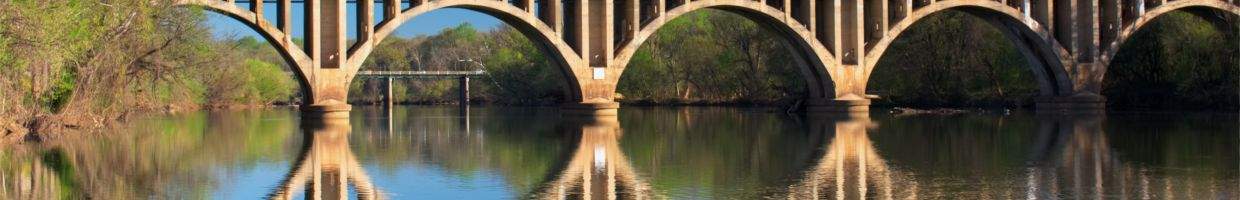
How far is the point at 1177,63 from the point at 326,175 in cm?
5053

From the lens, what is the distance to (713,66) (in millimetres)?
88688

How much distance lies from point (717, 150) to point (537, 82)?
2900 inches

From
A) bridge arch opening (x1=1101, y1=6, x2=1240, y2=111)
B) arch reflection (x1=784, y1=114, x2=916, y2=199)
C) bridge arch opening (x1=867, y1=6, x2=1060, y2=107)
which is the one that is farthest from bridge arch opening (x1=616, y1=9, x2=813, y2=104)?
arch reflection (x1=784, y1=114, x2=916, y2=199)

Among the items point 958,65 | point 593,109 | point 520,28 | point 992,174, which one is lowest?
point 992,174

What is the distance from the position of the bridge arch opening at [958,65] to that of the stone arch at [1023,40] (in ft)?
14.8

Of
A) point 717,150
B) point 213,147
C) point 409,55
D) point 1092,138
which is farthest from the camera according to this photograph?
point 409,55

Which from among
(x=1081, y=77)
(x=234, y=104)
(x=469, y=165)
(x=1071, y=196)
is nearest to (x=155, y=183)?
(x=469, y=165)

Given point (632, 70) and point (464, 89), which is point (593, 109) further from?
point (464, 89)

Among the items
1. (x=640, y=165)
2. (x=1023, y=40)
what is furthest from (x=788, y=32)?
(x=640, y=165)

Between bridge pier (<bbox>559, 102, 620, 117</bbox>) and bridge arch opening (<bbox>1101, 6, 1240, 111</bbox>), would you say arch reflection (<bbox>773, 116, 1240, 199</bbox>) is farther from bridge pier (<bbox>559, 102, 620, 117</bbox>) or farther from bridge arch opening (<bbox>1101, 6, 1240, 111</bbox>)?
bridge arch opening (<bbox>1101, 6, 1240, 111</bbox>)

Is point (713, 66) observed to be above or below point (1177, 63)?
above

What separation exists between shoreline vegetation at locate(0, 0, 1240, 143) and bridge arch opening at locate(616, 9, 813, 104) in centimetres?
11

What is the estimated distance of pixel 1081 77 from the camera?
63.1 meters

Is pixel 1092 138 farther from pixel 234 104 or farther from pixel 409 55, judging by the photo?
pixel 409 55
